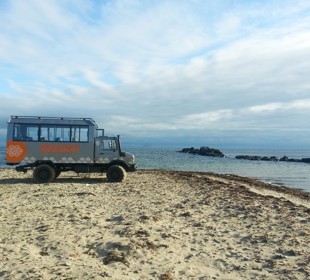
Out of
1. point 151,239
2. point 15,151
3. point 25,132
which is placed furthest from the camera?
point 25,132

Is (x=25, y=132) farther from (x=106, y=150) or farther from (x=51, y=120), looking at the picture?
(x=106, y=150)

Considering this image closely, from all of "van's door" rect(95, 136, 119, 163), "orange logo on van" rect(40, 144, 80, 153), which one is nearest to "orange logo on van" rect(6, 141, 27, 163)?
"orange logo on van" rect(40, 144, 80, 153)

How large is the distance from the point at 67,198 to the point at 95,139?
6169 millimetres

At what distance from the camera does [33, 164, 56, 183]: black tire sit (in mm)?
20094

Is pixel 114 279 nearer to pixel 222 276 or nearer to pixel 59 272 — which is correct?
pixel 59 272

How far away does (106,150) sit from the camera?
20.5m

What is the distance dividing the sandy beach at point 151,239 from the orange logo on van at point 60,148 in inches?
224

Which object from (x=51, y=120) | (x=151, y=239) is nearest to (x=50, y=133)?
(x=51, y=120)

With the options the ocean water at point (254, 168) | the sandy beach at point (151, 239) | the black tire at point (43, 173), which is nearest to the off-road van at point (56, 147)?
the black tire at point (43, 173)

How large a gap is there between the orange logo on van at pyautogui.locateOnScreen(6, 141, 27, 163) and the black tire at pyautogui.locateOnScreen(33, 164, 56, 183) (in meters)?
0.97

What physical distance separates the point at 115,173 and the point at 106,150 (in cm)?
126

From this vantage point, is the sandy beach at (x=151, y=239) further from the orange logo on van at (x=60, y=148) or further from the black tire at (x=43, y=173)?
the orange logo on van at (x=60, y=148)

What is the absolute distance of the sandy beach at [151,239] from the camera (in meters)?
6.86

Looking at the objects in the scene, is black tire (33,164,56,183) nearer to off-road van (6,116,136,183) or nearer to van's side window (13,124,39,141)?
off-road van (6,116,136,183)
